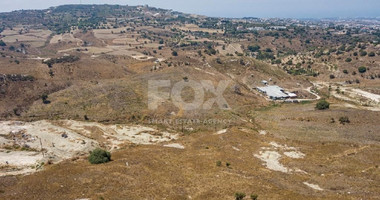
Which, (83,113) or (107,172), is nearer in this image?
(107,172)

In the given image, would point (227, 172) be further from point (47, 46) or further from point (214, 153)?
point (47, 46)

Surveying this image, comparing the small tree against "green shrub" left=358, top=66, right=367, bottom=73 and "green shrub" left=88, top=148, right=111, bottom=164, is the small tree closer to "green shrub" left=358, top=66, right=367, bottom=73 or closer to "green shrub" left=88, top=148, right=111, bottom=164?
"green shrub" left=88, top=148, right=111, bottom=164

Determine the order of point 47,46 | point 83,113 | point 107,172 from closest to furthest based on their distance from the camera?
point 107,172, point 83,113, point 47,46

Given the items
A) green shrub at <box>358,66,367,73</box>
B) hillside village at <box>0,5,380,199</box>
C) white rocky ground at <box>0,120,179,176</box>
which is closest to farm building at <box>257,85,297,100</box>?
hillside village at <box>0,5,380,199</box>

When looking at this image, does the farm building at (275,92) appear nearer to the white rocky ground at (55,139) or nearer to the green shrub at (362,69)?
the white rocky ground at (55,139)

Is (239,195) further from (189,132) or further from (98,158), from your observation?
(189,132)

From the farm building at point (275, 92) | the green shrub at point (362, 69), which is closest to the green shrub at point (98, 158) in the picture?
the farm building at point (275, 92)

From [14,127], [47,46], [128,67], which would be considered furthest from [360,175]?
[47,46]

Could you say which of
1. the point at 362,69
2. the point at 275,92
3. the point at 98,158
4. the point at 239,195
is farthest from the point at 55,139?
the point at 362,69

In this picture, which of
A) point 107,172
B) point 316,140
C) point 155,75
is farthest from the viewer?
point 155,75
